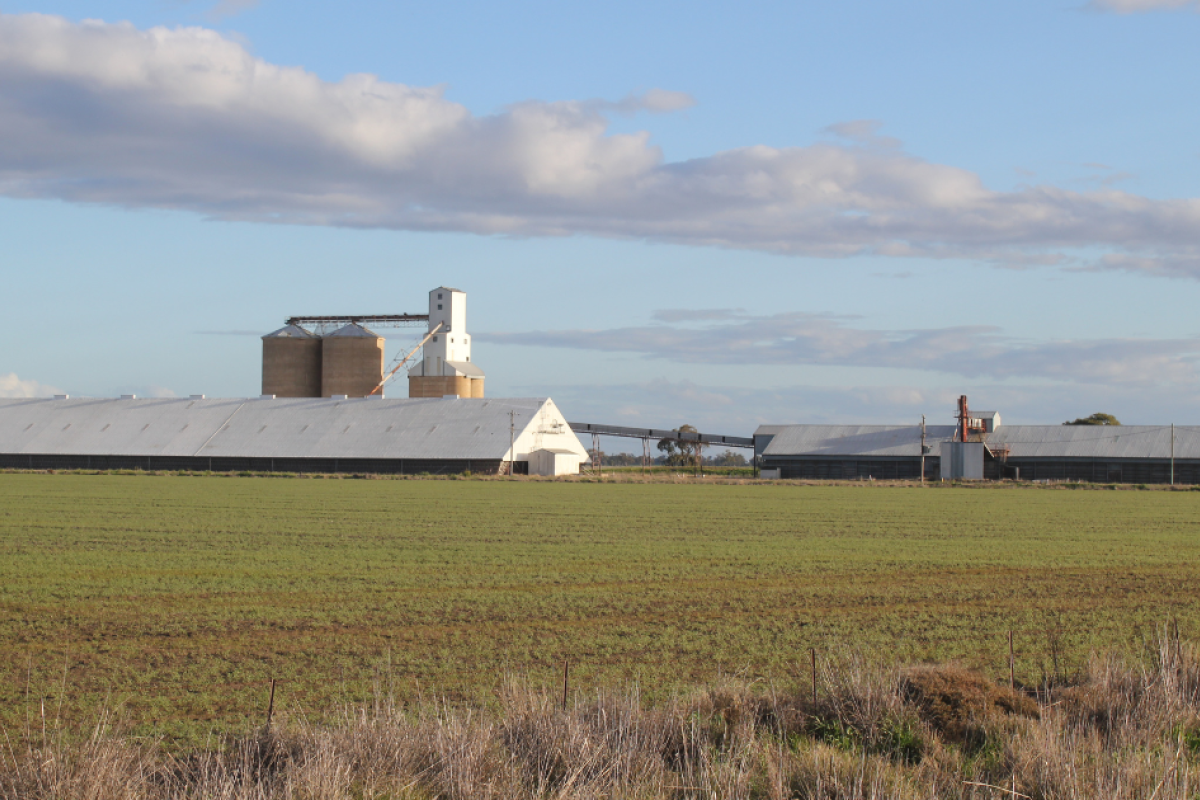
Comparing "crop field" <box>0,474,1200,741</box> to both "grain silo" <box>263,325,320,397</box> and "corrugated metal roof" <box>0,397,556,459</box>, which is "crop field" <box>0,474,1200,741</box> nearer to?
Result: "corrugated metal roof" <box>0,397,556,459</box>

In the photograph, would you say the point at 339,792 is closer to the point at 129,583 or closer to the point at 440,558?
the point at 129,583

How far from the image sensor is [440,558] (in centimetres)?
1814

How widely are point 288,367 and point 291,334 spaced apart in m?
2.84

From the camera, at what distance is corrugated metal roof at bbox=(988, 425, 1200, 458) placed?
66938mm

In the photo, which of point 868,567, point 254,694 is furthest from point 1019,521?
point 254,694

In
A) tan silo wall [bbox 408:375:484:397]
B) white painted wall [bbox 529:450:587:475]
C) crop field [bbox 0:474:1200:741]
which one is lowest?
crop field [bbox 0:474:1200:741]

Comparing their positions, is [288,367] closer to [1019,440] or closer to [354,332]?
[354,332]

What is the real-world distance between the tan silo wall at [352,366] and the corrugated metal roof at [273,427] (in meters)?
7.88

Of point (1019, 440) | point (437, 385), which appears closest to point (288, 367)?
point (437, 385)

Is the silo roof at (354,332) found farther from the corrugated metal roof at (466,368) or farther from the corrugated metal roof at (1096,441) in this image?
the corrugated metal roof at (1096,441)

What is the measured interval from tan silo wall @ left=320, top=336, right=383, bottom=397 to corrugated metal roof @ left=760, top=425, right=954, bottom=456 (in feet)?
96.2

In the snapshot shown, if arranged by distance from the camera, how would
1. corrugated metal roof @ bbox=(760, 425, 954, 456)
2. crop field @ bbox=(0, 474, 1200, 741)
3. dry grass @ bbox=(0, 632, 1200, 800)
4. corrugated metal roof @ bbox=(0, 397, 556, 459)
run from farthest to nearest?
corrugated metal roof @ bbox=(760, 425, 954, 456) < corrugated metal roof @ bbox=(0, 397, 556, 459) < crop field @ bbox=(0, 474, 1200, 741) < dry grass @ bbox=(0, 632, 1200, 800)

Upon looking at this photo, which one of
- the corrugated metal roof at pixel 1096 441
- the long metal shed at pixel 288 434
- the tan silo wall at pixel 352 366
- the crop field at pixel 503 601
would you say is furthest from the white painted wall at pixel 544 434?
the crop field at pixel 503 601

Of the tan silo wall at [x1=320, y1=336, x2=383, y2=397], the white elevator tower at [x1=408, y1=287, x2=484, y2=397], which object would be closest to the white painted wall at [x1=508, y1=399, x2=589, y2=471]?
the white elevator tower at [x1=408, y1=287, x2=484, y2=397]
